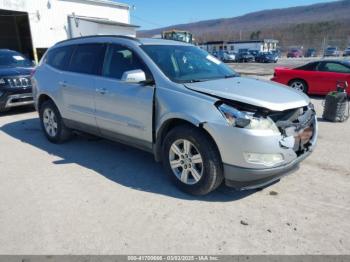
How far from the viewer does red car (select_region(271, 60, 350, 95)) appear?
34.6 ft

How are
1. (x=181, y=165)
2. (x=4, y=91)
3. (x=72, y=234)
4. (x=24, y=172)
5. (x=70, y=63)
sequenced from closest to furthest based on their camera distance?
(x=72, y=234) → (x=181, y=165) → (x=24, y=172) → (x=70, y=63) → (x=4, y=91)

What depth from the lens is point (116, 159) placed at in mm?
5129

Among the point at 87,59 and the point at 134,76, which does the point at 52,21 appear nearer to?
the point at 87,59

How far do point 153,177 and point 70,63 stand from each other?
251 centimetres

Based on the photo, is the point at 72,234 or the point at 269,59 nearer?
the point at 72,234

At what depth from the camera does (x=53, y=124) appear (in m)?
5.94

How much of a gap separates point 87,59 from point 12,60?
6.20m

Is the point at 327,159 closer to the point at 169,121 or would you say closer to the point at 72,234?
the point at 169,121

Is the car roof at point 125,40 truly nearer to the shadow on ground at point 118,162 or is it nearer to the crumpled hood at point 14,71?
the shadow on ground at point 118,162

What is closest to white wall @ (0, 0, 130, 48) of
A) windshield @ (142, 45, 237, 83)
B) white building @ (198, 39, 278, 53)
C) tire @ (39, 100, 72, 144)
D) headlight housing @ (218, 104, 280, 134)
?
tire @ (39, 100, 72, 144)

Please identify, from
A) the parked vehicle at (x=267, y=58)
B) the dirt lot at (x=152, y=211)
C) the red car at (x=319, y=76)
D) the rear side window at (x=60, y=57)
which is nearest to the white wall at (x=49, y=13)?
the rear side window at (x=60, y=57)

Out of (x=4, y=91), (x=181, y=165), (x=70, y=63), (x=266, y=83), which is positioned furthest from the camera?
(x=4, y=91)

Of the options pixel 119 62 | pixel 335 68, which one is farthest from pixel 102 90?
pixel 335 68

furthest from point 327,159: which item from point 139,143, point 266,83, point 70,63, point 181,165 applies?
point 70,63
